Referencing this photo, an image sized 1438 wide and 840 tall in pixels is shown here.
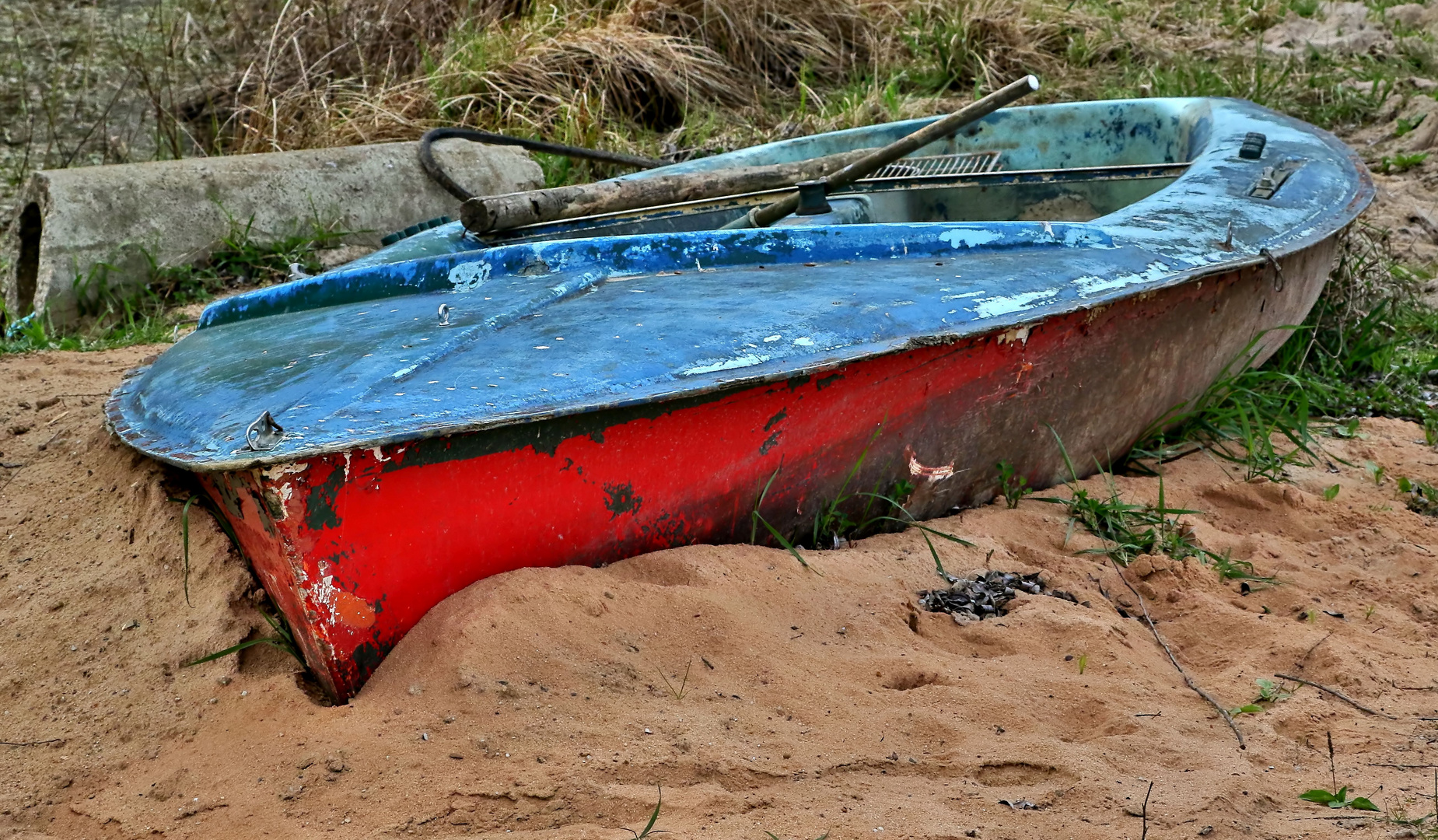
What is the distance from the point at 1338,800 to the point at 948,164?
311cm

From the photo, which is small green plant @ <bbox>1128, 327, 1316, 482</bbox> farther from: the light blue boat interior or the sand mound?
the sand mound

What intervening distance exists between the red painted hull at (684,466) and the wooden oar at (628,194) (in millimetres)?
1153

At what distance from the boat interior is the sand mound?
1.45 m

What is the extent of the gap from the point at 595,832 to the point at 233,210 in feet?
12.6

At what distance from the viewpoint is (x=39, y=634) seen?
2.00m

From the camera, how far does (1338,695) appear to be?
6.31 ft

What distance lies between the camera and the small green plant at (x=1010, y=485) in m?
2.53

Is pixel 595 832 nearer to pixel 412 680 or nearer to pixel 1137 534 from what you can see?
pixel 412 680

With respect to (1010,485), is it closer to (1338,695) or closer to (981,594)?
(981,594)

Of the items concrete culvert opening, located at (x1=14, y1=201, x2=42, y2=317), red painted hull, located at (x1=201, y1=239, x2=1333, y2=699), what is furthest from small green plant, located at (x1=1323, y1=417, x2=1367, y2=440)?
concrete culvert opening, located at (x1=14, y1=201, x2=42, y2=317)

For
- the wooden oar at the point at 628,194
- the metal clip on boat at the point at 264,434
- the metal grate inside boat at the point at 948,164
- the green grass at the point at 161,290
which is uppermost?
the metal clip on boat at the point at 264,434

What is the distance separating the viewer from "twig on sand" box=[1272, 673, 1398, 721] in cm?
187

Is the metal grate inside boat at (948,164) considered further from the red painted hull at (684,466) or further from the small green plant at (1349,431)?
the red painted hull at (684,466)

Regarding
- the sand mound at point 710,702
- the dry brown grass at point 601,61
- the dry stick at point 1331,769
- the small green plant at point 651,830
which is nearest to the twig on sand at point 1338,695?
the sand mound at point 710,702
